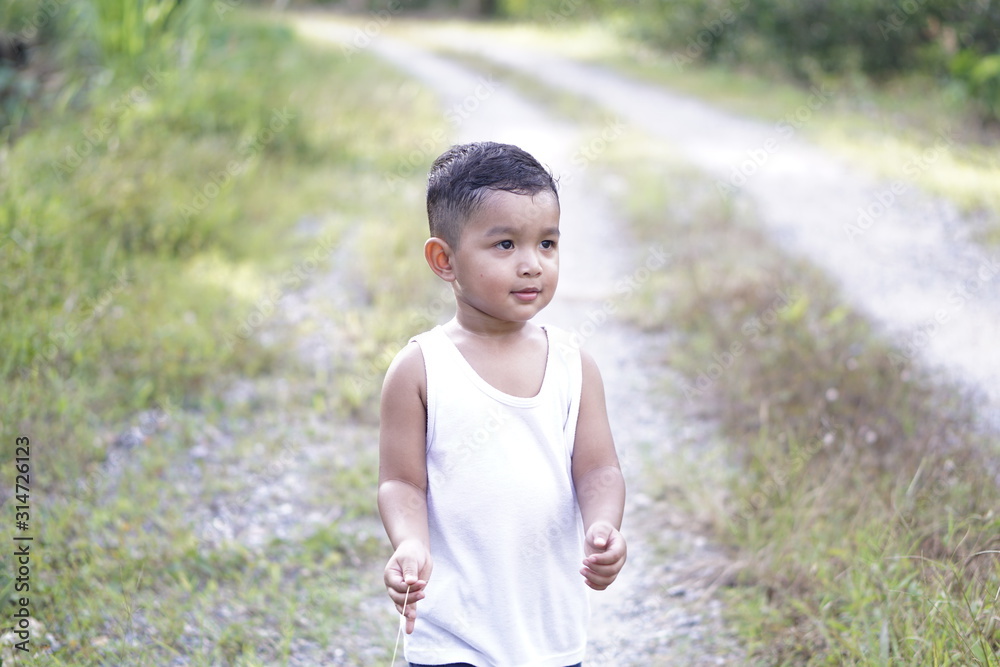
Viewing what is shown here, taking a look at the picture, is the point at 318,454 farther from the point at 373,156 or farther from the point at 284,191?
the point at 373,156

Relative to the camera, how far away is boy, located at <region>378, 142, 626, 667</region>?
1.81m

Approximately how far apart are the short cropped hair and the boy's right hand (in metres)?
0.61

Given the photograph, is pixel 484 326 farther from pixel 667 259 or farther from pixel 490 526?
pixel 667 259

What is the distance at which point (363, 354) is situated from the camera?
437 centimetres

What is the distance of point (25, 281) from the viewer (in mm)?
3936

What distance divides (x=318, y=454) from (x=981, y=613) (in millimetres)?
2435

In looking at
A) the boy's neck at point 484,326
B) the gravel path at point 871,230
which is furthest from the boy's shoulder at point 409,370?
the gravel path at point 871,230

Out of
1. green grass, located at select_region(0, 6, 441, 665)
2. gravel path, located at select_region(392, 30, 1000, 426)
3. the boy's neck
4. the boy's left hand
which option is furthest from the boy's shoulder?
gravel path, located at select_region(392, 30, 1000, 426)

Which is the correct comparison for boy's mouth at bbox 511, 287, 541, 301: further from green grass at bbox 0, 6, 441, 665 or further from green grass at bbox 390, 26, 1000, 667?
green grass at bbox 0, 6, 441, 665

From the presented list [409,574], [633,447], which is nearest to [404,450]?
[409,574]

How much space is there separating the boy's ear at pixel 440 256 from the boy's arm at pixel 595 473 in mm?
341

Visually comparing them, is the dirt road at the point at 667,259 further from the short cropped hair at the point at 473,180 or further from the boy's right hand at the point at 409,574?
the short cropped hair at the point at 473,180

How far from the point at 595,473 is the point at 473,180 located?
2.17 ft

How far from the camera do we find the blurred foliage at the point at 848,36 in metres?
11.1
